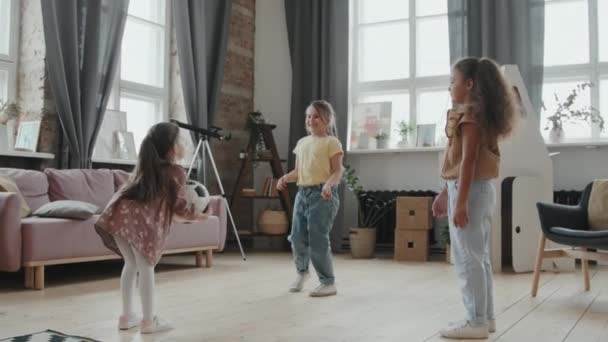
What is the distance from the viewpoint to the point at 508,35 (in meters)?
5.34

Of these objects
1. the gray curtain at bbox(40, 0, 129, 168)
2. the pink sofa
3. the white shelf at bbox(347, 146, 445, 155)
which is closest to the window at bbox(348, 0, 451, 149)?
the white shelf at bbox(347, 146, 445, 155)

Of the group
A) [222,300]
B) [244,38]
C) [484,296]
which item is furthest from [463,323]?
[244,38]

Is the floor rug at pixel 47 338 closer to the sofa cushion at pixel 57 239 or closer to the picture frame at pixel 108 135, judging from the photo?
the sofa cushion at pixel 57 239

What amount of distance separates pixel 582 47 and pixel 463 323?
159 inches

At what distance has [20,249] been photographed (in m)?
3.39

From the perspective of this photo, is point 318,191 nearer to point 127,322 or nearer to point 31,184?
point 127,322

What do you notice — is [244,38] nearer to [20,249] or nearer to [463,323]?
[20,249]

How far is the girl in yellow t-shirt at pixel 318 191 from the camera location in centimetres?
325

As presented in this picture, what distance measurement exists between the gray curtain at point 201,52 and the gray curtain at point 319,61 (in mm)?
794

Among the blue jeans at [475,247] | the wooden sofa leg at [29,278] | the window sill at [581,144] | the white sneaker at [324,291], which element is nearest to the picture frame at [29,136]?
the wooden sofa leg at [29,278]

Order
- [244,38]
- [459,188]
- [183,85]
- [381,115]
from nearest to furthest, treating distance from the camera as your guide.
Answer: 1. [459,188]
2. [183,85]
3. [381,115]
4. [244,38]

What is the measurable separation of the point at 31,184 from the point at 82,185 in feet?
1.27

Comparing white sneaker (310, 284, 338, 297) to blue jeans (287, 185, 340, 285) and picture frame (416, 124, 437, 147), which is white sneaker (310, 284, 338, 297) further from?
picture frame (416, 124, 437, 147)

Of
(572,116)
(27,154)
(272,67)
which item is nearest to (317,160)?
(27,154)
